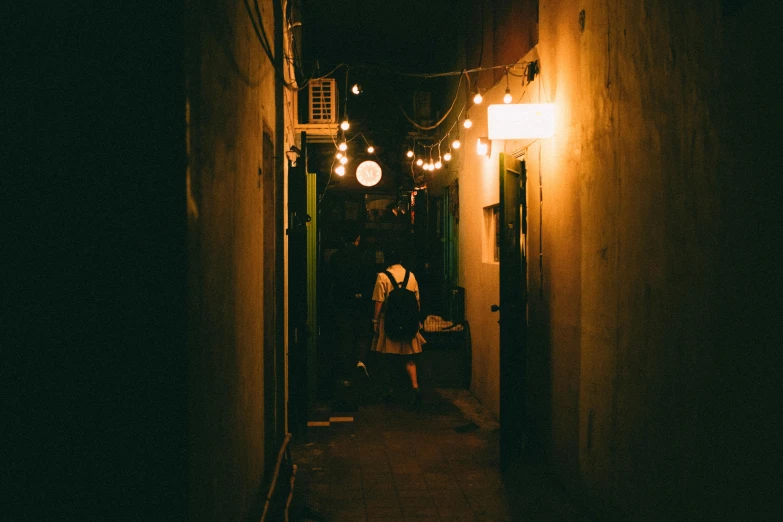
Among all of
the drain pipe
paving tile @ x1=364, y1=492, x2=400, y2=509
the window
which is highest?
the window

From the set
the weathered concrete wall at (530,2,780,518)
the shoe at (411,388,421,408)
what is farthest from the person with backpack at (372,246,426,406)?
the weathered concrete wall at (530,2,780,518)

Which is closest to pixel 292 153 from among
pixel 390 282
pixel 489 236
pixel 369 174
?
pixel 390 282

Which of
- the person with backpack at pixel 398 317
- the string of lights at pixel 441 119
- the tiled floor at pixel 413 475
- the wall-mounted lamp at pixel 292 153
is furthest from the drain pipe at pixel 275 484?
the string of lights at pixel 441 119

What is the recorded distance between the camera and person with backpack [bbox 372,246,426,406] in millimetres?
9867

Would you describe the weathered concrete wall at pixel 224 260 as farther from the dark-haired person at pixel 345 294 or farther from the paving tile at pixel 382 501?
the dark-haired person at pixel 345 294

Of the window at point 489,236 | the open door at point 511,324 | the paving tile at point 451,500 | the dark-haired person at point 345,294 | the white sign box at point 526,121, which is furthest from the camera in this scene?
the dark-haired person at point 345,294

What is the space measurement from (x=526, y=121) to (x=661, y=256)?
10.0 feet

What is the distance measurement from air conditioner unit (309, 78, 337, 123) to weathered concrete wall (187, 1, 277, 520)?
17.3 ft

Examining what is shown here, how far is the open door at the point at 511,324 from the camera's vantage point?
7.07 m

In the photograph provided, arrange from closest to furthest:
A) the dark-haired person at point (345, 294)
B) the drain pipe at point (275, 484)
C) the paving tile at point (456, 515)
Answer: the drain pipe at point (275, 484) < the paving tile at point (456, 515) < the dark-haired person at point (345, 294)

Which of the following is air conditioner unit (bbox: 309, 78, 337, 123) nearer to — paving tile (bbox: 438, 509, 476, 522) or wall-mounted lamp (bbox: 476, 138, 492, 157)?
wall-mounted lamp (bbox: 476, 138, 492, 157)

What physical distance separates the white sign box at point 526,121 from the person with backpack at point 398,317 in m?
3.57

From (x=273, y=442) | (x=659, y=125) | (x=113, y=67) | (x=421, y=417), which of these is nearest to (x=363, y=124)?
(x=421, y=417)

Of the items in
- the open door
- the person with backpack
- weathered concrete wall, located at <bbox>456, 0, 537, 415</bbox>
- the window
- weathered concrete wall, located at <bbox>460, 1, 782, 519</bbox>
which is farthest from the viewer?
the window
